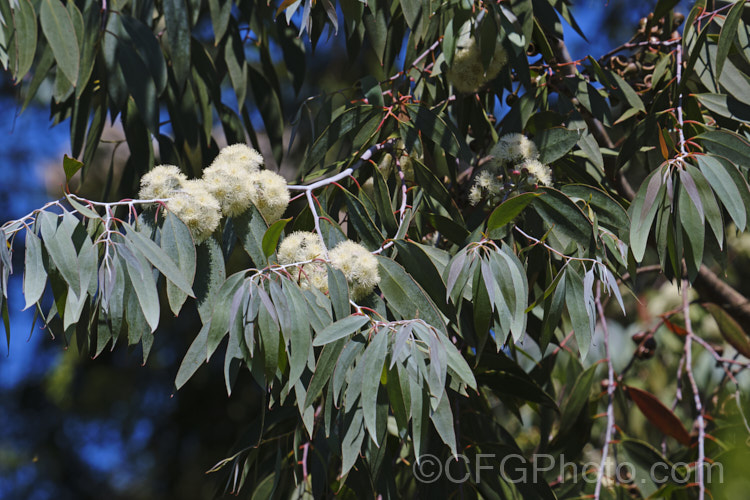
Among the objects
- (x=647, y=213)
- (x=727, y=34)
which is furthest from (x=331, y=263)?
(x=727, y=34)

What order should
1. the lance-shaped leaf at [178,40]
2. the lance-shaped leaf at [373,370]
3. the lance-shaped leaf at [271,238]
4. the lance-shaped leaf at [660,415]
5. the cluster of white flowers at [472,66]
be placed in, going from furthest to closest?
the lance-shaped leaf at [660,415], the lance-shaped leaf at [178,40], the cluster of white flowers at [472,66], the lance-shaped leaf at [271,238], the lance-shaped leaf at [373,370]

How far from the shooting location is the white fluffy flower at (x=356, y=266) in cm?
89

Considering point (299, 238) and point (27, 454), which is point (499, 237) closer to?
point (299, 238)

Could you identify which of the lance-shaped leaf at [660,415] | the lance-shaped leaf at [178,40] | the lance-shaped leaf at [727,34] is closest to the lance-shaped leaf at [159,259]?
the lance-shaped leaf at [178,40]

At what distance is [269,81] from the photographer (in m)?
1.76

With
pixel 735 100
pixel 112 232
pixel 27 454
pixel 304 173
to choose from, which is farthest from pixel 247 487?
pixel 27 454

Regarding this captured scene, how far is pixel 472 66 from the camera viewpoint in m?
1.15

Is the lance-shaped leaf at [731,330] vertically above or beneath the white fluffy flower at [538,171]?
beneath

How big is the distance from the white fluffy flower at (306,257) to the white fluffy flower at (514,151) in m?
0.32

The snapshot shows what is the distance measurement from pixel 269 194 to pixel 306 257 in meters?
0.12

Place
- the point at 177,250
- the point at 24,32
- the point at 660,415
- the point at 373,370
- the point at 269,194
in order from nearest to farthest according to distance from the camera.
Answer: the point at 373,370 → the point at 177,250 → the point at 269,194 → the point at 24,32 → the point at 660,415

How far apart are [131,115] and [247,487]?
0.80m

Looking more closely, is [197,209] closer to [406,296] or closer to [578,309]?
[406,296]

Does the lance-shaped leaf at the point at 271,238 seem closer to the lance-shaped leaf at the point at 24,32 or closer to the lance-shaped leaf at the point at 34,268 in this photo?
the lance-shaped leaf at the point at 34,268
